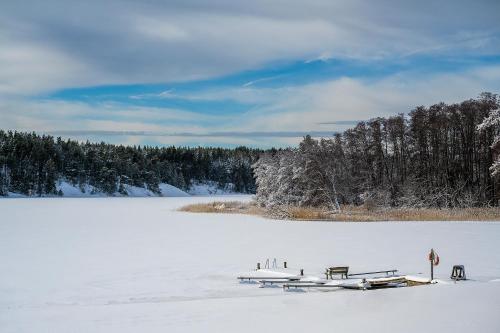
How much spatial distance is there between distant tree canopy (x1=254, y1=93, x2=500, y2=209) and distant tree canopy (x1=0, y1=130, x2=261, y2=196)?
6453 centimetres

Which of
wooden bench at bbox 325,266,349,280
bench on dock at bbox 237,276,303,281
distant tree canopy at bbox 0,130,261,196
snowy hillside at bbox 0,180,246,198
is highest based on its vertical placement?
distant tree canopy at bbox 0,130,261,196

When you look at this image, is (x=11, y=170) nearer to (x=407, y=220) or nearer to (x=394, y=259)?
(x=407, y=220)

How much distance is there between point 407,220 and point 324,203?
13.9 m

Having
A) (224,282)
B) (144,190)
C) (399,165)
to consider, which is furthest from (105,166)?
(224,282)

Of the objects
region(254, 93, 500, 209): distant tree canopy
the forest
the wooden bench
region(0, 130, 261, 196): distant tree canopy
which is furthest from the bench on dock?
region(0, 130, 261, 196): distant tree canopy

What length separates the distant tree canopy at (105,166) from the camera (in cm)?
10962

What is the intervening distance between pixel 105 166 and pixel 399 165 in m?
78.5

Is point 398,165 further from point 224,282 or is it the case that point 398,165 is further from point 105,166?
point 105,166

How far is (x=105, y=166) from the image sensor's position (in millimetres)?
124062

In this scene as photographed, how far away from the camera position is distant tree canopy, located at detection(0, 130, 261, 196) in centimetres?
10962

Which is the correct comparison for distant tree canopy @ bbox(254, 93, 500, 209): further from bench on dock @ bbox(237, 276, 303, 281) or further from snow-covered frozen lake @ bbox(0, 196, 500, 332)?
bench on dock @ bbox(237, 276, 303, 281)

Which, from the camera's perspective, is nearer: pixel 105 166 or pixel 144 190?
pixel 105 166

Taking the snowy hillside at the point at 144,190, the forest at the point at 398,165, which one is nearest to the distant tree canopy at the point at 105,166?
the snowy hillside at the point at 144,190

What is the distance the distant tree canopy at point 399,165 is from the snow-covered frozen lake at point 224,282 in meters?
21.6
